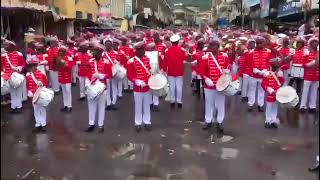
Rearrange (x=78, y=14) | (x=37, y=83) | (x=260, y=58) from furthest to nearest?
(x=78, y=14) → (x=260, y=58) → (x=37, y=83)

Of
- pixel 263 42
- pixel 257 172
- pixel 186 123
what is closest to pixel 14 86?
pixel 186 123

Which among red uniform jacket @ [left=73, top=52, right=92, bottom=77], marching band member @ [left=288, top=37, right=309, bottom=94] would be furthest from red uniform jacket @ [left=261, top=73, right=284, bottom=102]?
red uniform jacket @ [left=73, top=52, right=92, bottom=77]

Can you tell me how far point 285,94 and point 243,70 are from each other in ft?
11.0

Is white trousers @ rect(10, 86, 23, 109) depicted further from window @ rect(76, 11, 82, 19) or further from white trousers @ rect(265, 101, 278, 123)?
window @ rect(76, 11, 82, 19)

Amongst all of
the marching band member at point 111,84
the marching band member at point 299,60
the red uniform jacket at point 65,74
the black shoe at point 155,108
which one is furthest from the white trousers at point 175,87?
the marching band member at point 299,60

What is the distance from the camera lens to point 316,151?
856cm

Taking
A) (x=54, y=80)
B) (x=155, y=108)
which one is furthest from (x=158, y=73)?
(x=54, y=80)

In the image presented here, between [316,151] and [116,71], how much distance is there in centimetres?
587

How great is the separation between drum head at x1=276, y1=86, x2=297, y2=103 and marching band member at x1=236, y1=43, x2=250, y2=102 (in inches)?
107

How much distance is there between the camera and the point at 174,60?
496 inches

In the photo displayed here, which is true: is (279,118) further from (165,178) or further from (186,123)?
(165,178)

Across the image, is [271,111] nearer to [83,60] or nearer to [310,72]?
[310,72]

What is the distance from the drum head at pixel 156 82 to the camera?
9930mm

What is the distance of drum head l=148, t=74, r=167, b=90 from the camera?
9.93 meters
